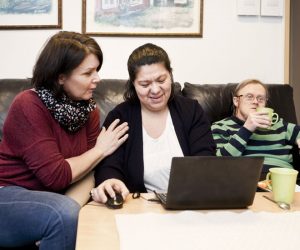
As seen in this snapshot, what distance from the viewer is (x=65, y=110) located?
1449 millimetres

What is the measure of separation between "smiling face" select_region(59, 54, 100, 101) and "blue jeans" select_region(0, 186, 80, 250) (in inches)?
16.8

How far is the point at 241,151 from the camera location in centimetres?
193

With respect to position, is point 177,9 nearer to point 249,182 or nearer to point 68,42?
point 68,42

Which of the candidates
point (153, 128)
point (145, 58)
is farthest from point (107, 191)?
point (145, 58)

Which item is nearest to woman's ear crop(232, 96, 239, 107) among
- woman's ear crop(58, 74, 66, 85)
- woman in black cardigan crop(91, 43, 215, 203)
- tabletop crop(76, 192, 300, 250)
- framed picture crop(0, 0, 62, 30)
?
woman in black cardigan crop(91, 43, 215, 203)

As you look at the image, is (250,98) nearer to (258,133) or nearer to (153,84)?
(258,133)

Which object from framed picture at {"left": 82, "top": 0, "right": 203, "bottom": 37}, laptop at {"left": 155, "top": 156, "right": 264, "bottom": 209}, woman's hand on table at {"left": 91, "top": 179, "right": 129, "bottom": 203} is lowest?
woman's hand on table at {"left": 91, "top": 179, "right": 129, "bottom": 203}

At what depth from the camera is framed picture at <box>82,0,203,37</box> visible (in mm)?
2463

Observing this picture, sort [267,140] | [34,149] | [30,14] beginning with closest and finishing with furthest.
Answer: [34,149] → [267,140] → [30,14]

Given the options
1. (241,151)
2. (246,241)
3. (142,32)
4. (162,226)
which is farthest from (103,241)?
(142,32)

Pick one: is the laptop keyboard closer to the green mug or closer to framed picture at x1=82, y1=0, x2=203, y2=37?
the green mug

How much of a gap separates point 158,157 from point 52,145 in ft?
1.44

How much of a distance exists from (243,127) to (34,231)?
113 cm

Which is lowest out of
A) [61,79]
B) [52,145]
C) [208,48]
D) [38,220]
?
[38,220]
